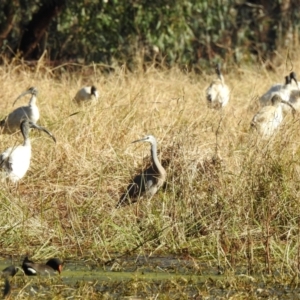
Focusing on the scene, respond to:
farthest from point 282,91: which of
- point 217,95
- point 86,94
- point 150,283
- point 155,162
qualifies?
point 150,283

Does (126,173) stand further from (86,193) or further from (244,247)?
(244,247)

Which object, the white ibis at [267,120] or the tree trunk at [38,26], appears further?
the tree trunk at [38,26]

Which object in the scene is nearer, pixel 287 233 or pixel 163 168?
pixel 287 233

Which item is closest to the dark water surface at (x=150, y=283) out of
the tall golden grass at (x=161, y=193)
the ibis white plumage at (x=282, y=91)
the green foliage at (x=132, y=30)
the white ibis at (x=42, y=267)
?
the white ibis at (x=42, y=267)

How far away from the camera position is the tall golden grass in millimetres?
7047

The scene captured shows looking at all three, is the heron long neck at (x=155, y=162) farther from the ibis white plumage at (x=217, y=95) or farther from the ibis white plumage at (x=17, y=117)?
the ibis white plumage at (x=217, y=95)

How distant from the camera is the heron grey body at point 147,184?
26.0 ft

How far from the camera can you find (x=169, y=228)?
23.7 ft

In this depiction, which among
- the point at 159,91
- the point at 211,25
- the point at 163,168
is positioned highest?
the point at 163,168

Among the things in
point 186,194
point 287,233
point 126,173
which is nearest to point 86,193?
point 126,173

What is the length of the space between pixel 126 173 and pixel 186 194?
1.19 m

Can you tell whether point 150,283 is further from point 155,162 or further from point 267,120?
point 267,120

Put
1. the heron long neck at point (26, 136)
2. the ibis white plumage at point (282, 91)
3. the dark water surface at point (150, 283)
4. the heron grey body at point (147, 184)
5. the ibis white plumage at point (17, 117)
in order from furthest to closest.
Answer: the ibis white plumage at point (282, 91) → the ibis white plumage at point (17, 117) → the heron long neck at point (26, 136) → the heron grey body at point (147, 184) → the dark water surface at point (150, 283)

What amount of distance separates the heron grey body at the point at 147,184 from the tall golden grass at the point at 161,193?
0.08 meters
